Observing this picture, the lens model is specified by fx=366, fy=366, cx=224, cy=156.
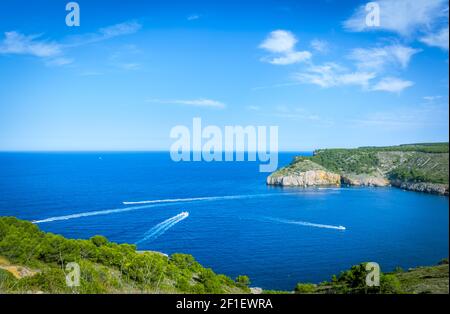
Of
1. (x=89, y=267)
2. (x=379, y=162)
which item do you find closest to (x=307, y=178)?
(x=379, y=162)

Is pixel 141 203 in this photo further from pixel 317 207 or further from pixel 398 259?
pixel 398 259

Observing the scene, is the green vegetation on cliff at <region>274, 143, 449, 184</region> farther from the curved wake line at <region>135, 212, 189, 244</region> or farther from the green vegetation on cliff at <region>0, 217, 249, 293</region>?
the green vegetation on cliff at <region>0, 217, 249, 293</region>

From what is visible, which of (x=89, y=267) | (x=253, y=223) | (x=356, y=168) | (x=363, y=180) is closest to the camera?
(x=89, y=267)

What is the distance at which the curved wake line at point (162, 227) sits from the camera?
26.7 m

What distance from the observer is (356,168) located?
194 ft

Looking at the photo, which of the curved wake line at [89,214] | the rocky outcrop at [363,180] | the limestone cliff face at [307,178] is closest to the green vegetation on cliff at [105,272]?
the curved wake line at [89,214]

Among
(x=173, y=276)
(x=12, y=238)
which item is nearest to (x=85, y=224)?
(x=12, y=238)

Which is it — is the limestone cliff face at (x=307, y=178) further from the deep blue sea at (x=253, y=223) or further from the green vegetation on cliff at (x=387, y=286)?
the green vegetation on cliff at (x=387, y=286)

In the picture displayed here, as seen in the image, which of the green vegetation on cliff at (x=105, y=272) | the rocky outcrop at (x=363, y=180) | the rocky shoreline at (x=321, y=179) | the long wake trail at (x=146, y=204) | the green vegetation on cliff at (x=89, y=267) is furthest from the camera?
the rocky shoreline at (x=321, y=179)

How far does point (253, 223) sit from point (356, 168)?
110 feet

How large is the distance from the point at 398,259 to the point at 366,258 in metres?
1.85

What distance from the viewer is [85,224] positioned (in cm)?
2858

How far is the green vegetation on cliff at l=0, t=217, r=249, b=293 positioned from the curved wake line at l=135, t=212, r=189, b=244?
44.7 ft

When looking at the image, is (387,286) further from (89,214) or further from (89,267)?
(89,214)
